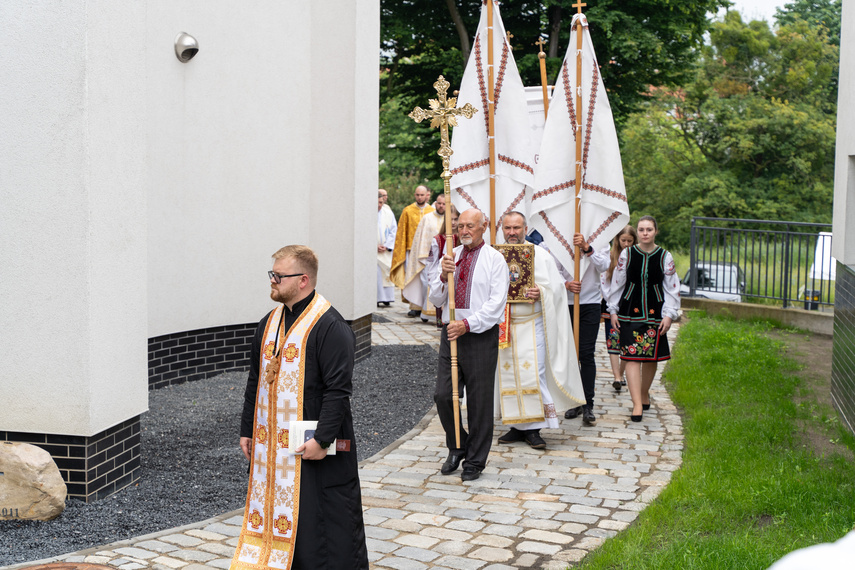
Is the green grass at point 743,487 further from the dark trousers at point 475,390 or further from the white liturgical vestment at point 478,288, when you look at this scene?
the white liturgical vestment at point 478,288

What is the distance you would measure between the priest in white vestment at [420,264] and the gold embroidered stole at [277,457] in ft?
32.4

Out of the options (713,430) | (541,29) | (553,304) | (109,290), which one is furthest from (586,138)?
(541,29)

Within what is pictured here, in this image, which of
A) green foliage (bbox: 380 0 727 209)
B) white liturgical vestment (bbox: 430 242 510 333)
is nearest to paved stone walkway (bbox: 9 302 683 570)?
white liturgical vestment (bbox: 430 242 510 333)

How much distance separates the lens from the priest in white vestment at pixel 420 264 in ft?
48.0

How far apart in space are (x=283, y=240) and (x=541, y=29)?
1059 cm

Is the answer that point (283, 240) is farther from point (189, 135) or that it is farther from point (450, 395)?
point (450, 395)

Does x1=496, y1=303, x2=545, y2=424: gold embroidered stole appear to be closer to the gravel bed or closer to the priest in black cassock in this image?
the gravel bed

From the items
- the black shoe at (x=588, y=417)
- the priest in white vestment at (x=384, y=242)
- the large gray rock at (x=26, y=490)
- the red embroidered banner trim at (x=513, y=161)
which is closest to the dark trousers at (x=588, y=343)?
the black shoe at (x=588, y=417)

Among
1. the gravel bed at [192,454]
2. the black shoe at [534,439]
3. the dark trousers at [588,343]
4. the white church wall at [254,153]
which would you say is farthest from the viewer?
the white church wall at [254,153]

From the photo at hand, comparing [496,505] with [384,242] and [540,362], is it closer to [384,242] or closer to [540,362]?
[540,362]

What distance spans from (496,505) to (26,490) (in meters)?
2.87

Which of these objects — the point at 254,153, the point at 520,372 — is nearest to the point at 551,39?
the point at 254,153

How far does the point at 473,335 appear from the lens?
6.80m

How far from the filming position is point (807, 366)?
37.5ft
